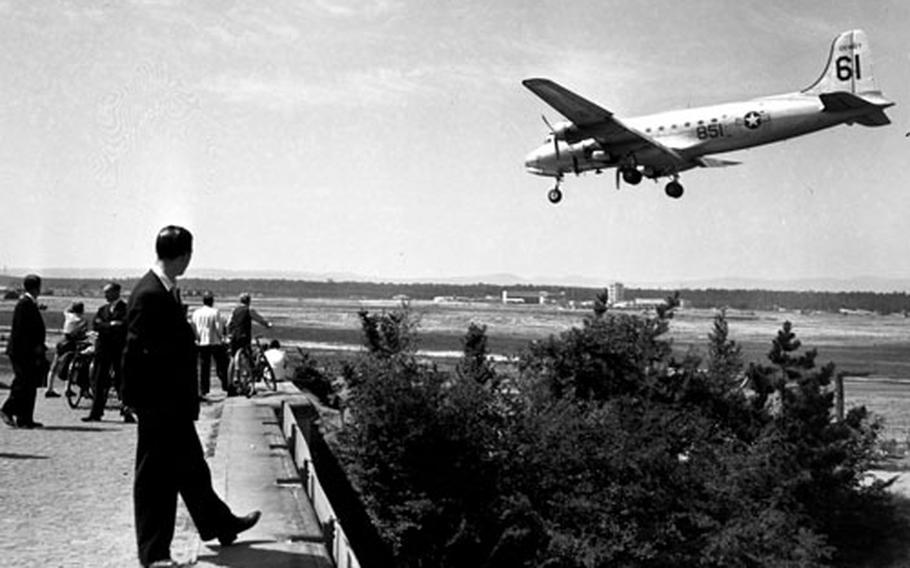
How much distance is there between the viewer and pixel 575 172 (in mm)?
32000

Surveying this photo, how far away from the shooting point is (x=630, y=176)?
30.5 m

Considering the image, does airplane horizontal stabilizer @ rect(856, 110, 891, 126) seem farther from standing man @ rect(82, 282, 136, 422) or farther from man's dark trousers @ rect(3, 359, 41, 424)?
man's dark trousers @ rect(3, 359, 41, 424)

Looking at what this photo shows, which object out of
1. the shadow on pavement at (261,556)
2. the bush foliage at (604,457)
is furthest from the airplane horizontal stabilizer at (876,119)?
the shadow on pavement at (261,556)

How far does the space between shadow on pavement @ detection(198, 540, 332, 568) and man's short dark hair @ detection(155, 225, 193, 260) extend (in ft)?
6.43

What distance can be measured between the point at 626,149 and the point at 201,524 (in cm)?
2640

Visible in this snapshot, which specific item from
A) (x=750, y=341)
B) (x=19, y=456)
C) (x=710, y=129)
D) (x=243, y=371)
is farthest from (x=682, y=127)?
(x=750, y=341)

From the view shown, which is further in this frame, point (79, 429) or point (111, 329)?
point (111, 329)

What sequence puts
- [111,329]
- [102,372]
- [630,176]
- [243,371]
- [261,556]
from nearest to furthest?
[261,556] → [111,329] → [102,372] → [243,371] → [630,176]

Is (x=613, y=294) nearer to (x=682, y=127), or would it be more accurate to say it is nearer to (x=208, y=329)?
(x=682, y=127)

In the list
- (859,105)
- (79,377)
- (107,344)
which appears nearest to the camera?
(107,344)

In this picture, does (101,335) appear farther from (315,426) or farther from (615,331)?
(615,331)

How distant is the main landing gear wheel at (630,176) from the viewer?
100 feet

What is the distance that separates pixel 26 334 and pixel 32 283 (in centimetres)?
71

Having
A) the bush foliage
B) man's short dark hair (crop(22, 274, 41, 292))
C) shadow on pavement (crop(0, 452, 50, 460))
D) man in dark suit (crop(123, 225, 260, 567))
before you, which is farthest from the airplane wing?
man in dark suit (crop(123, 225, 260, 567))
